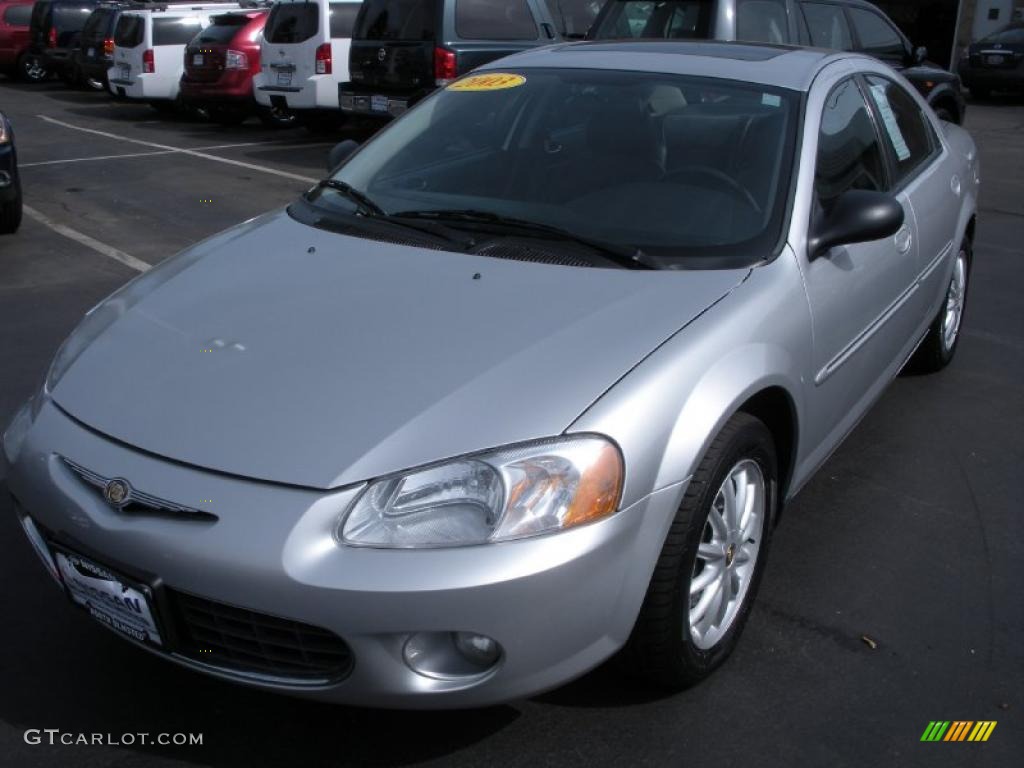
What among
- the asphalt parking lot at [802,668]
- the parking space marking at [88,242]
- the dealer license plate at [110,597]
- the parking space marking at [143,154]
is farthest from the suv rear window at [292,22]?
the dealer license plate at [110,597]

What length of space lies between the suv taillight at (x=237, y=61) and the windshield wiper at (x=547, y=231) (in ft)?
40.9

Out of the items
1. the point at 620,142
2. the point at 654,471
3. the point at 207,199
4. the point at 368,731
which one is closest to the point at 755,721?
the point at 654,471

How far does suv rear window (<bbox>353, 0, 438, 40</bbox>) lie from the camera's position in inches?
440

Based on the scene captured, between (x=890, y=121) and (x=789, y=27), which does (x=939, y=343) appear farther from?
(x=789, y=27)

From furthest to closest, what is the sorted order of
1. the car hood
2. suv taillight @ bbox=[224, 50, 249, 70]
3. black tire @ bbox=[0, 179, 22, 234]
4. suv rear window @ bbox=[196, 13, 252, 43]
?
suv rear window @ bbox=[196, 13, 252, 43]
suv taillight @ bbox=[224, 50, 249, 70]
black tire @ bbox=[0, 179, 22, 234]
the car hood

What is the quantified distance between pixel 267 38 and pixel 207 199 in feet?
16.9

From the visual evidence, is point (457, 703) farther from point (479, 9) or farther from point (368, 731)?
point (479, 9)

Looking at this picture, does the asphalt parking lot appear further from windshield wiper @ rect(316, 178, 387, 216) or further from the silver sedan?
windshield wiper @ rect(316, 178, 387, 216)

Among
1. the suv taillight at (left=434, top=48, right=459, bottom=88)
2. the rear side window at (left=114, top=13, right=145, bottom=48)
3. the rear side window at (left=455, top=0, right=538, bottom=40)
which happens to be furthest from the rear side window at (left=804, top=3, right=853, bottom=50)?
the rear side window at (left=114, top=13, right=145, bottom=48)

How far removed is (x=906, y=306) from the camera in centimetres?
411

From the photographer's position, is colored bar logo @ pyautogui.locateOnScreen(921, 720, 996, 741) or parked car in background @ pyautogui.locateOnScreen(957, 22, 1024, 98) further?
parked car in background @ pyautogui.locateOnScreen(957, 22, 1024, 98)

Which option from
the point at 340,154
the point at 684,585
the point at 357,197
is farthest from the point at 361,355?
the point at 340,154

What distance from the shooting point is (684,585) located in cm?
264

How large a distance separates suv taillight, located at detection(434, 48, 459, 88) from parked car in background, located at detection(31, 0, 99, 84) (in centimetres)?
1321
